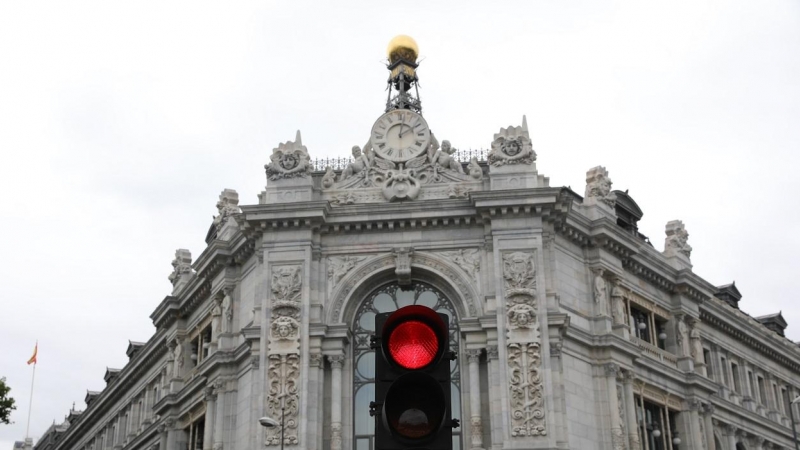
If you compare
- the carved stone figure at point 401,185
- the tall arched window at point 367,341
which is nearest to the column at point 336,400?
the tall arched window at point 367,341

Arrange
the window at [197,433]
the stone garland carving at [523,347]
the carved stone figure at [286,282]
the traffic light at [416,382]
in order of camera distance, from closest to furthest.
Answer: the traffic light at [416,382], the stone garland carving at [523,347], the carved stone figure at [286,282], the window at [197,433]

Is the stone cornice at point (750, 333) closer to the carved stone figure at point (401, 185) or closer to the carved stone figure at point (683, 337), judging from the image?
the carved stone figure at point (683, 337)

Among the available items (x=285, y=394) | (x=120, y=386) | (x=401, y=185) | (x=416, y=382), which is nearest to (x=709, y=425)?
(x=401, y=185)

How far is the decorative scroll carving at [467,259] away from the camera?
36.9 metres

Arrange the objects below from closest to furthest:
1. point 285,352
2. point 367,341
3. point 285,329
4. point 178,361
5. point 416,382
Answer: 1. point 416,382
2. point 285,352
3. point 285,329
4. point 367,341
5. point 178,361

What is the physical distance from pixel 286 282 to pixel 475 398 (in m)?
8.39

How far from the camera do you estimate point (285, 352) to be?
117 ft

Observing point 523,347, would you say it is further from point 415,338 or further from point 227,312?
point 415,338

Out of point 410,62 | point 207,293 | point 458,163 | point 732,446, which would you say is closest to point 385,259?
point 458,163

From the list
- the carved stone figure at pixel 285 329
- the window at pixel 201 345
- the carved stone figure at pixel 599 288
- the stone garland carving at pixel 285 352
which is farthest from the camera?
the window at pixel 201 345

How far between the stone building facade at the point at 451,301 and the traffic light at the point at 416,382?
25341 mm

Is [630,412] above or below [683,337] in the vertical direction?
below

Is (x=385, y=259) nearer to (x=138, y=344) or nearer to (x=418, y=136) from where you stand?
(x=418, y=136)

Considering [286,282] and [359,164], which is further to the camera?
[359,164]
